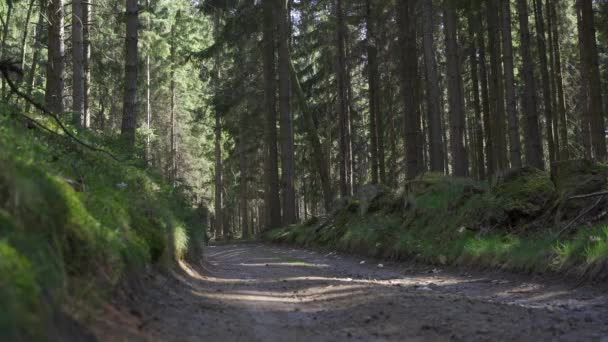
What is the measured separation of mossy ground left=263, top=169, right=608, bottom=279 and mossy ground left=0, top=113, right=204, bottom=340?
554cm

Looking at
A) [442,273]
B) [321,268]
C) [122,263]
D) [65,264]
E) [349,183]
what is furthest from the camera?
[349,183]

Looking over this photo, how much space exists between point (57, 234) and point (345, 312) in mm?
3049

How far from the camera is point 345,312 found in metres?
6.11

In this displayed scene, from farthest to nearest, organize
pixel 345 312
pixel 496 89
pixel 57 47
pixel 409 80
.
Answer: pixel 496 89 < pixel 409 80 < pixel 57 47 < pixel 345 312

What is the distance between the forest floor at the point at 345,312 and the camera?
4.90m

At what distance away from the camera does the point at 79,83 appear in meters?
15.7

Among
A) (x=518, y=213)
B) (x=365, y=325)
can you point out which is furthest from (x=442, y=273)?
(x=365, y=325)

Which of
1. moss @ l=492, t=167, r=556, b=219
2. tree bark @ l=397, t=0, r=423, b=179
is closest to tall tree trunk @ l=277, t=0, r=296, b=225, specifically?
tree bark @ l=397, t=0, r=423, b=179

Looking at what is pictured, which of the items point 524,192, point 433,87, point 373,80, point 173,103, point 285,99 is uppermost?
point 173,103

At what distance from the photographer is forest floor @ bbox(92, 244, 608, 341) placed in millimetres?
4898

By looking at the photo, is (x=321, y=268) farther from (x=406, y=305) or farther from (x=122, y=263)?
(x=122, y=263)

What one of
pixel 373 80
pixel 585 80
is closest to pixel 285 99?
pixel 373 80

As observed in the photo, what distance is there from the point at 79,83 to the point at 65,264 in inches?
497

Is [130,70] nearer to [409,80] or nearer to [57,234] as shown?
[409,80]
